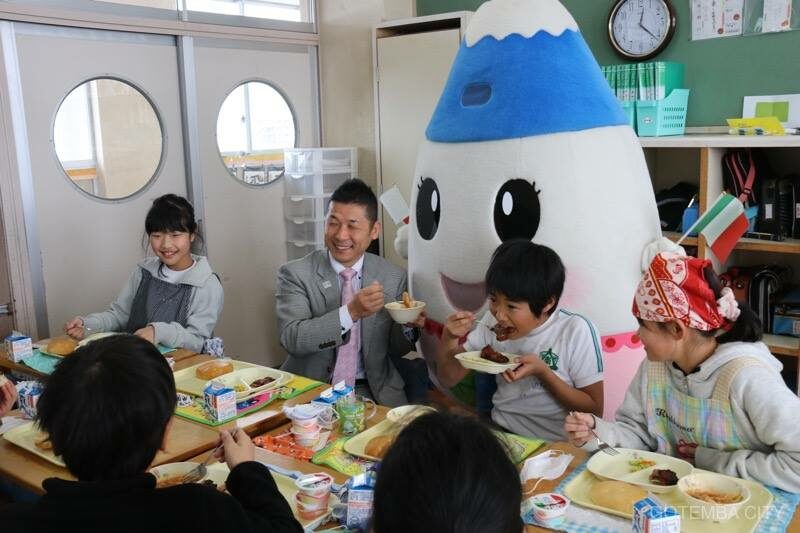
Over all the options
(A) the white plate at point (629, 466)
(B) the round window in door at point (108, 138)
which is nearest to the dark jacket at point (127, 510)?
(A) the white plate at point (629, 466)

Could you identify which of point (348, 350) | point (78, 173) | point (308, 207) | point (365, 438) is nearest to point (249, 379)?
Answer: point (348, 350)

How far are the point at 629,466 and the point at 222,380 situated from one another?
3.82 ft

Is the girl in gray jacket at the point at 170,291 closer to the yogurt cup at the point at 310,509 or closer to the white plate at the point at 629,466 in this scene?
the yogurt cup at the point at 310,509

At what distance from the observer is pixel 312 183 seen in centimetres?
396

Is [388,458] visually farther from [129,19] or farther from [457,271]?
[129,19]

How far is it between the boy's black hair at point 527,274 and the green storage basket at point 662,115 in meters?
1.46

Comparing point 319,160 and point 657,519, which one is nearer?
point 657,519

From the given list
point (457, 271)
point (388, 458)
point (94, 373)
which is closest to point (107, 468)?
point (94, 373)

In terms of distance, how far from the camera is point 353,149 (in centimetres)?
407

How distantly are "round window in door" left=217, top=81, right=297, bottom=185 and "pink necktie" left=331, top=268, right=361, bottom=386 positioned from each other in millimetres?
1659

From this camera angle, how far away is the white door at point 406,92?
3.64 metres

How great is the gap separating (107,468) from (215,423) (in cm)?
74

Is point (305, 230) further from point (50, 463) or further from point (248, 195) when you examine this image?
point (50, 463)

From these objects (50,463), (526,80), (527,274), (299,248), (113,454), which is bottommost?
(50,463)
